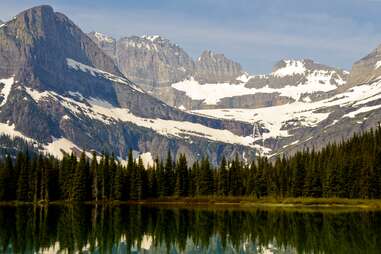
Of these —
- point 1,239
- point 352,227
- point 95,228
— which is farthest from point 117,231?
point 352,227

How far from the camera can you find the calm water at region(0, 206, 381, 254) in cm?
9069

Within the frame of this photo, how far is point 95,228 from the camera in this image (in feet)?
373

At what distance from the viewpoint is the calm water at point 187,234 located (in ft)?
298

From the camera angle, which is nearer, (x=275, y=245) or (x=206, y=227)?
(x=275, y=245)

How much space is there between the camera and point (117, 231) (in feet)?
361

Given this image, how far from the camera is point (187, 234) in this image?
108688mm

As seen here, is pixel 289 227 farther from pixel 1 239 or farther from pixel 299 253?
pixel 1 239

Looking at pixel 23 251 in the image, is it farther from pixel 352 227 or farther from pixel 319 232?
pixel 352 227

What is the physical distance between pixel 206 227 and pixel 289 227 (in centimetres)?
1398

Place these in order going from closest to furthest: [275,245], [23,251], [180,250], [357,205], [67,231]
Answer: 1. [23,251]
2. [180,250]
3. [275,245]
4. [67,231]
5. [357,205]

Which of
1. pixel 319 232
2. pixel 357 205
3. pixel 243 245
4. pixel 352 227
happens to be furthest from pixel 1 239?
pixel 357 205

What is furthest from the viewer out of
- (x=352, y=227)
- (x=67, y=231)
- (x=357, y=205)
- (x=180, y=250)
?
(x=357, y=205)

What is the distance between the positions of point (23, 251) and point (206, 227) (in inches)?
1723

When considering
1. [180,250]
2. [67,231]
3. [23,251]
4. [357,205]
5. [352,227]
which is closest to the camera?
[23,251]
